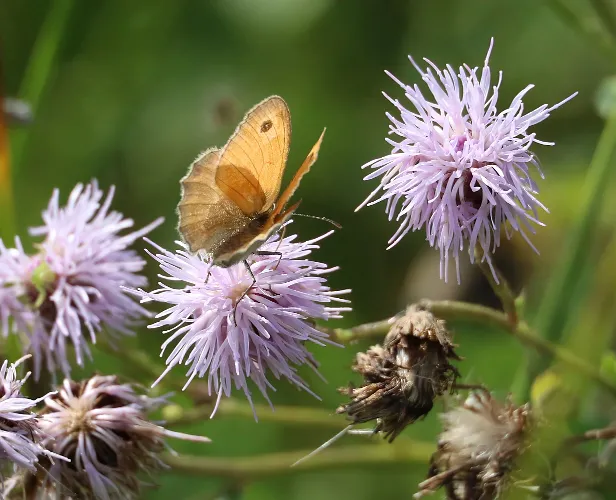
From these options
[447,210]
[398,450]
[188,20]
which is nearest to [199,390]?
[398,450]

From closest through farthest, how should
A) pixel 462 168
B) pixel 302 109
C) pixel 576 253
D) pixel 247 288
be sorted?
pixel 462 168
pixel 247 288
pixel 576 253
pixel 302 109

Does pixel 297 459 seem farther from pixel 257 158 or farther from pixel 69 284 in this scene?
pixel 257 158

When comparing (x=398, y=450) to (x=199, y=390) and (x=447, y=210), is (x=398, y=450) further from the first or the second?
(x=447, y=210)

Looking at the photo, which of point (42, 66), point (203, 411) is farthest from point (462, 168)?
point (42, 66)

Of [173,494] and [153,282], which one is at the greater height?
[153,282]

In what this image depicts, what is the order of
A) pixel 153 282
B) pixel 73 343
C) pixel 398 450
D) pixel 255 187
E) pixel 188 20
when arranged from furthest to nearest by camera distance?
1. pixel 188 20
2. pixel 153 282
3. pixel 398 450
4. pixel 73 343
5. pixel 255 187
